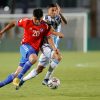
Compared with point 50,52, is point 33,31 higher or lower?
higher

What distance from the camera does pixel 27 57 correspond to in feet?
50.7

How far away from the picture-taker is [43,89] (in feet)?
54.4

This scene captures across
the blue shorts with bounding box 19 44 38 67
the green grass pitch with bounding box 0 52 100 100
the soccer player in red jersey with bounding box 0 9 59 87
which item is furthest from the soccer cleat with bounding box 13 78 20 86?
the blue shorts with bounding box 19 44 38 67

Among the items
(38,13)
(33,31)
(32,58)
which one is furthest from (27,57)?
(38,13)

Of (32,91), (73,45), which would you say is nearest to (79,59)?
(73,45)

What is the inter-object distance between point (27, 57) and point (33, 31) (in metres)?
0.62

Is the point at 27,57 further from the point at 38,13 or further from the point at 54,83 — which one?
the point at 38,13

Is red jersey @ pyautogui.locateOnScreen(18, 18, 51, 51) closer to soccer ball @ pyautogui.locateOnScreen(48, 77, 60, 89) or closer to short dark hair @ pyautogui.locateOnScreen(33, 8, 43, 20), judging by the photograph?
short dark hair @ pyautogui.locateOnScreen(33, 8, 43, 20)

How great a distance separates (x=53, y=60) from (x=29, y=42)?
7.06ft

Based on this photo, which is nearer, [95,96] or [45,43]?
[95,96]

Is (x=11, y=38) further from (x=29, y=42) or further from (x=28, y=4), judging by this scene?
(x=29, y=42)

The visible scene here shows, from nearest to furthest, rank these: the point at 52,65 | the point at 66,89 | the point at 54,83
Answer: the point at 54,83 < the point at 66,89 < the point at 52,65

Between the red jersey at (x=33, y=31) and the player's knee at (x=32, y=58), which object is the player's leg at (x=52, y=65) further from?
the player's knee at (x=32, y=58)

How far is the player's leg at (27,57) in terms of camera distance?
49.7 feet
